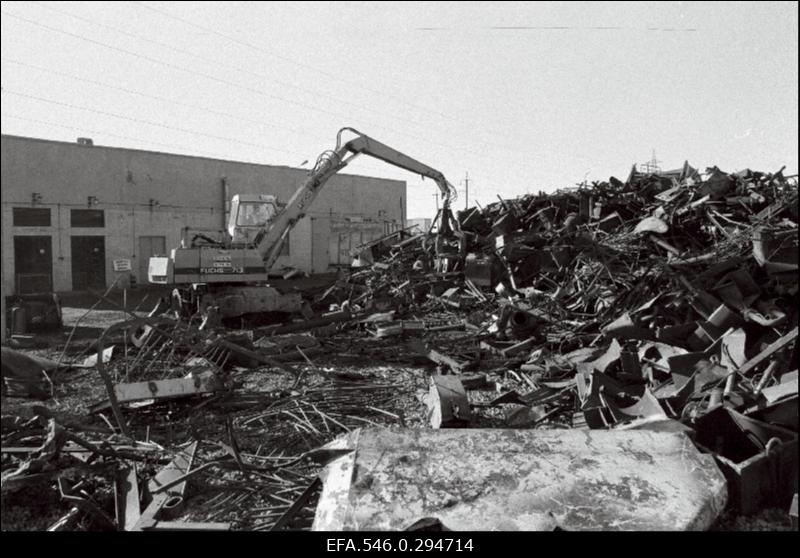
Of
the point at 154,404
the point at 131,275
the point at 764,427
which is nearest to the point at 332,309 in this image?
the point at 154,404

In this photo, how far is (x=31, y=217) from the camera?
20172 mm

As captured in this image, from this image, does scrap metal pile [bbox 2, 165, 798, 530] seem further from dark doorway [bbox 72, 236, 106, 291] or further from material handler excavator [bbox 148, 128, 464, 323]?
dark doorway [bbox 72, 236, 106, 291]

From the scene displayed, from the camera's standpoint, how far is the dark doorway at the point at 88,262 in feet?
69.7

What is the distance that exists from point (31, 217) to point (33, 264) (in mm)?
1726

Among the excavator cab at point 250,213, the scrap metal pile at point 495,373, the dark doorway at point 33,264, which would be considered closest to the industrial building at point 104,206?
the dark doorway at point 33,264

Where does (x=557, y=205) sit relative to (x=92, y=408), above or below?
above

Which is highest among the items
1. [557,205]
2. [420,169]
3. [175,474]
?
[420,169]

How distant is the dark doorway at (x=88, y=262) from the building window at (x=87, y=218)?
0.51 metres

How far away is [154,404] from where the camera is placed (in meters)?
6.60

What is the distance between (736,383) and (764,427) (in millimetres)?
1253

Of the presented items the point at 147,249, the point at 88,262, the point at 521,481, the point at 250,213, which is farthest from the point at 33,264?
the point at 521,481

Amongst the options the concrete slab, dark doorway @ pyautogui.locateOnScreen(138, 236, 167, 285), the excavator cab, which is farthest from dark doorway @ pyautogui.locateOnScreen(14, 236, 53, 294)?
the concrete slab
